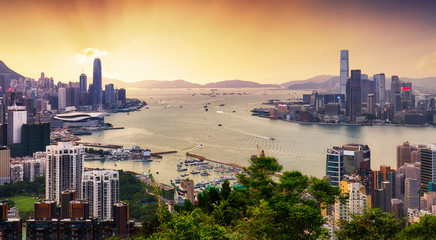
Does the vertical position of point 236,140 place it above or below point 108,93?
below

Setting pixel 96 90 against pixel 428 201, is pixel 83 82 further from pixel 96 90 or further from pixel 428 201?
pixel 428 201

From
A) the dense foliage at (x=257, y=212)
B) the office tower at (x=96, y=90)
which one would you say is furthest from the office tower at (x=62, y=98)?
the dense foliage at (x=257, y=212)

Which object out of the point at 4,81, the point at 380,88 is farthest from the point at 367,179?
the point at 380,88

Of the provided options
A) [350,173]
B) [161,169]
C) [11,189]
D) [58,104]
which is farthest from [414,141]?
[58,104]

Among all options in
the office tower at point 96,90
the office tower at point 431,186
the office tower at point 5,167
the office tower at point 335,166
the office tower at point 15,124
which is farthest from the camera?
the office tower at point 96,90

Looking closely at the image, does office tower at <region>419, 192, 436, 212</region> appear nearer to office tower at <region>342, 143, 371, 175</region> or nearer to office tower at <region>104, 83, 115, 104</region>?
office tower at <region>342, 143, 371, 175</region>

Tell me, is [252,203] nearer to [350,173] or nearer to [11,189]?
[350,173]

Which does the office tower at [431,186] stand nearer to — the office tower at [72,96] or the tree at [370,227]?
the tree at [370,227]
